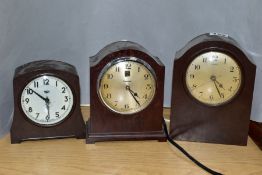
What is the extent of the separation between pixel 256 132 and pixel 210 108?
0.14 m

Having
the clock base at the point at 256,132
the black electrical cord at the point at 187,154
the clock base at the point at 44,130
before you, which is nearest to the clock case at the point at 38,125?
the clock base at the point at 44,130

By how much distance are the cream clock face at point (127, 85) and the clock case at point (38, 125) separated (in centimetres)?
7

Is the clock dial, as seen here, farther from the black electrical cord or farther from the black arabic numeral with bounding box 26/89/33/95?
the black electrical cord

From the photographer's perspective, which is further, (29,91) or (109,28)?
(109,28)

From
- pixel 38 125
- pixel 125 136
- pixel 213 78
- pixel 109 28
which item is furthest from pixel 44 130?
pixel 213 78

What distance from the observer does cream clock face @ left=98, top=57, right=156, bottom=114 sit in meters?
0.98

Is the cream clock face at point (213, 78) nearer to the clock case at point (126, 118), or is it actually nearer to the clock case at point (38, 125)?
the clock case at point (126, 118)

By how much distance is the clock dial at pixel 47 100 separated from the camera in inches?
39.1

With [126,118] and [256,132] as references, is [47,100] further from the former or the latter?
[256,132]

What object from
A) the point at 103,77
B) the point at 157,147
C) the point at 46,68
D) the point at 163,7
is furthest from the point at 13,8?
the point at 157,147

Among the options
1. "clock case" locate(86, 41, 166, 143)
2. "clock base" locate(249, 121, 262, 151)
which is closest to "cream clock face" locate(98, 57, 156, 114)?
"clock case" locate(86, 41, 166, 143)

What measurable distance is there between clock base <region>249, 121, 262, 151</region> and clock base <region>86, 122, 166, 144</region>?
0.22 meters

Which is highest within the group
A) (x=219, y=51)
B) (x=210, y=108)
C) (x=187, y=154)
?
(x=219, y=51)

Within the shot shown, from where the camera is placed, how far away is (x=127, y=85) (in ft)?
3.28
